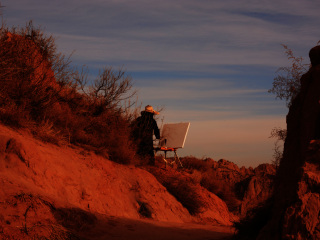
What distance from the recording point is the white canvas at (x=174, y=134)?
17.4 meters

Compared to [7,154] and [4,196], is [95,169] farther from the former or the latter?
[4,196]

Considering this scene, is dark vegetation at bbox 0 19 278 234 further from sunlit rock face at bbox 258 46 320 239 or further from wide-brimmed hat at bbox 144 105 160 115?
sunlit rock face at bbox 258 46 320 239

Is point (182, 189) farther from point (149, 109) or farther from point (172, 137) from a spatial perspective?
point (149, 109)

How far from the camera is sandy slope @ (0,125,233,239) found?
818 cm

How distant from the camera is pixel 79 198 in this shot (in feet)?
37.6

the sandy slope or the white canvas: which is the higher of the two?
the white canvas

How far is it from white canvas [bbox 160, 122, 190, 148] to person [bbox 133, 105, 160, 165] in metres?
0.51

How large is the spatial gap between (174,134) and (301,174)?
11.2 metres

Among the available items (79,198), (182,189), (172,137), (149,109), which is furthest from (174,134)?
(79,198)

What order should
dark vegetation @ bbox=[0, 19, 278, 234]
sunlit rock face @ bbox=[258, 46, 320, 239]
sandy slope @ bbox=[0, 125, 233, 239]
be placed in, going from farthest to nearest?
1. dark vegetation @ bbox=[0, 19, 278, 234]
2. sandy slope @ bbox=[0, 125, 233, 239]
3. sunlit rock face @ bbox=[258, 46, 320, 239]

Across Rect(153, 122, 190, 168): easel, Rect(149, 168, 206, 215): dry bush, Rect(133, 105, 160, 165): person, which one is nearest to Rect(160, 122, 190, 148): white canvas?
Rect(153, 122, 190, 168): easel

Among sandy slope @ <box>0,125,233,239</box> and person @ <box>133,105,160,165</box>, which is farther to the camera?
person @ <box>133,105,160,165</box>

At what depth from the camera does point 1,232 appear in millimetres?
7168

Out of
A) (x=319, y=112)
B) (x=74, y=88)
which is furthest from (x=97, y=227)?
(x=74, y=88)
